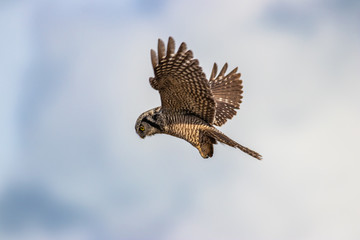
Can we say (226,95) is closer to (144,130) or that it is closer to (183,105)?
(183,105)

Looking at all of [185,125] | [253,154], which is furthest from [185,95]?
[253,154]

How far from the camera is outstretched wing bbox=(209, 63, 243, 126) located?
1461cm

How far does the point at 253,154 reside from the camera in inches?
462

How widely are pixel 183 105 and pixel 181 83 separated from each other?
80cm

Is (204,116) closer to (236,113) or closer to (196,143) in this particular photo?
(196,143)

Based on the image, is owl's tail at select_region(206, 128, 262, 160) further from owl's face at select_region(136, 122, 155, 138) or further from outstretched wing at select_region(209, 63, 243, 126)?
outstretched wing at select_region(209, 63, 243, 126)

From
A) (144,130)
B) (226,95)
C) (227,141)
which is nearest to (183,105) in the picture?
(144,130)

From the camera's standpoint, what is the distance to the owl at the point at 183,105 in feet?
38.0

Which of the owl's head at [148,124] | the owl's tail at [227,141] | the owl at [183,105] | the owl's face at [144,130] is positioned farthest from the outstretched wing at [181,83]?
the owl's face at [144,130]

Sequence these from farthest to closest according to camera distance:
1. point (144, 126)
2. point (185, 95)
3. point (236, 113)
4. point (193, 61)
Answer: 1. point (236, 113)
2. point (144, 126)
3. point (185, 95)
4. point (193, 61)

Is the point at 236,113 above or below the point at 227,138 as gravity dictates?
above

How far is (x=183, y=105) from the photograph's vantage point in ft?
42.0

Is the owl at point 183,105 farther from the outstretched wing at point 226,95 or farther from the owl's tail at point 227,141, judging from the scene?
the outstretched wing at point 226,95

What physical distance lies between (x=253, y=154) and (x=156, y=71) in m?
2.49
